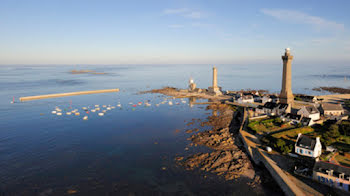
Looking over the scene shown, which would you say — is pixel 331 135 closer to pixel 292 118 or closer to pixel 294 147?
pixel 294 147

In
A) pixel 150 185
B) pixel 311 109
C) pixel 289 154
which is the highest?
pixel 311 109

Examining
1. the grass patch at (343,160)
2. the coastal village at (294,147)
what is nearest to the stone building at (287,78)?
the coastal village at (294,147)

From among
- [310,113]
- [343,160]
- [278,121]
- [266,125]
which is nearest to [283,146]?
[343,160]

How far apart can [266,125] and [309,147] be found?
12451 mm

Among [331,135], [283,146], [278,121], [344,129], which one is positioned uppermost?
[344,129]

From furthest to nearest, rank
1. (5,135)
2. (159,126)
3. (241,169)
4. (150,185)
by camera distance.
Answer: (159,126) < (5,135) < (241,169) < (150,185)

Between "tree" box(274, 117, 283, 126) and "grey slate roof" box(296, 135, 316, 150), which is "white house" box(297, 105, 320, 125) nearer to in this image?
"tree" box(274, 117, 283, 126)

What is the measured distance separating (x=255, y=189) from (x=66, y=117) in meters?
54.1

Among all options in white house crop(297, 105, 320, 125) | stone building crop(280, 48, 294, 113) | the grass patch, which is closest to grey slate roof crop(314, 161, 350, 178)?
the grass patch

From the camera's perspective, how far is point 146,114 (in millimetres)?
63375

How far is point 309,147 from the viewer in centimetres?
2944

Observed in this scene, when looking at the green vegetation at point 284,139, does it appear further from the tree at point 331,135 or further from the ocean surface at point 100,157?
the ocean surface at point 100,157

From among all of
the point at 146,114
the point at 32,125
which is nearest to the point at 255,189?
the point at 146,114

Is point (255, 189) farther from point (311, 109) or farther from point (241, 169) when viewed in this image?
point (311, 109)
